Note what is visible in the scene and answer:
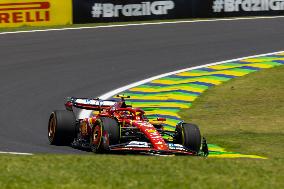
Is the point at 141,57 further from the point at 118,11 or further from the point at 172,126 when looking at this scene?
the point at 172,126

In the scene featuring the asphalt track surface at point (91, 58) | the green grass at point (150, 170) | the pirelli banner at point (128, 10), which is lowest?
the asphalt track surface at point (91, 58)

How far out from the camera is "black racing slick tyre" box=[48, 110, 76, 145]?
16.1m

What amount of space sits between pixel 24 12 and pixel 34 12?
41cm

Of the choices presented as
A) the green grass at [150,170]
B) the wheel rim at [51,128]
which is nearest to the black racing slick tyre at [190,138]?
the green grass at [150,170]

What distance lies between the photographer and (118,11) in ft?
110

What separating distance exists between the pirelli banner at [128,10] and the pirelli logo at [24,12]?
1.29 metres

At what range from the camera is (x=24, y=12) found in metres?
31.3

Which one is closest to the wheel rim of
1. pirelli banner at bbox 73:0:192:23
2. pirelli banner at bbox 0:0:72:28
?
pirelli banner at bbox 0:0:72:28

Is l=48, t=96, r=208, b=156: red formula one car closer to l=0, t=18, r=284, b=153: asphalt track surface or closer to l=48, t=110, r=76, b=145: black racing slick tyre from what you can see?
l=48, t=110, r=76, b=145: black racing slick tyre

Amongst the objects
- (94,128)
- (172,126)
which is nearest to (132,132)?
(94,128)

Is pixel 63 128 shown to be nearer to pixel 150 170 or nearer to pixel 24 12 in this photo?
pixel 150 170

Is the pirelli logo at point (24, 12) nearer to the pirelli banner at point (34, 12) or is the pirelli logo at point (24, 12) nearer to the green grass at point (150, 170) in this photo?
the pirelli banner at point (34, 12)

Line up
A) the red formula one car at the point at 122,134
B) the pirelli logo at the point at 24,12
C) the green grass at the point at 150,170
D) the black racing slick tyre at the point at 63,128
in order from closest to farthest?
the green grass at the point at 150,170
the red formula one car at the point at 122,134
the black racing slick tyre at the point at 63,128
the pirelli logo at the point at 24,12

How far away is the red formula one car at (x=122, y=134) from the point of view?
48.9ft
